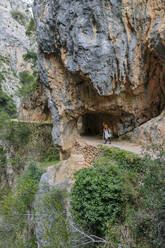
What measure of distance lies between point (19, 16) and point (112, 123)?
41.6 m

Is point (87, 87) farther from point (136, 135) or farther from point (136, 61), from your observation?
point (136, 135)

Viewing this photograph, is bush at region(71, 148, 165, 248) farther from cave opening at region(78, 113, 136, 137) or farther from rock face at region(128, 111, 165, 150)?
cave opening at region(78, 113, 136, 137)

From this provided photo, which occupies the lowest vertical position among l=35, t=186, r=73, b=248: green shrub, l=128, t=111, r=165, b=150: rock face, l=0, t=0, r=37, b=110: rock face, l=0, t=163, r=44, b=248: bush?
l=0, t=163, r=44, b=248: bush

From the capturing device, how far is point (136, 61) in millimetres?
7930

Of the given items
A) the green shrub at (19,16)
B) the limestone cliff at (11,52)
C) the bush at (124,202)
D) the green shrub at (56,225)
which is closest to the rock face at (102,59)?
the green shrub at (56,225)

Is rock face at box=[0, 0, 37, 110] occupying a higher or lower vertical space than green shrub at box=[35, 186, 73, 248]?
higher

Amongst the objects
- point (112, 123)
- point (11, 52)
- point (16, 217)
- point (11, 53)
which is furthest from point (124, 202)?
point (11, 52)

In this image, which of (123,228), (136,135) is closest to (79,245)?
(123,228)

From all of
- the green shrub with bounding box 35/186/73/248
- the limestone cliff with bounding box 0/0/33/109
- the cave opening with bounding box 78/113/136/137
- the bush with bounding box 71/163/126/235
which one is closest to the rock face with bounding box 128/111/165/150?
the cave opening with bounding box 78/113/136/137

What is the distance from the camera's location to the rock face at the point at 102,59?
23.7 ft

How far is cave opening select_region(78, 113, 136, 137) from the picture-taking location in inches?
389

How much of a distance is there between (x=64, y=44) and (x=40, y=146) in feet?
26.1

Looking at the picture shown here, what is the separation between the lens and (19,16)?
40406 millimetres

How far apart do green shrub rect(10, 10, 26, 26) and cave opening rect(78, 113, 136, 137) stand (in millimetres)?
37641
